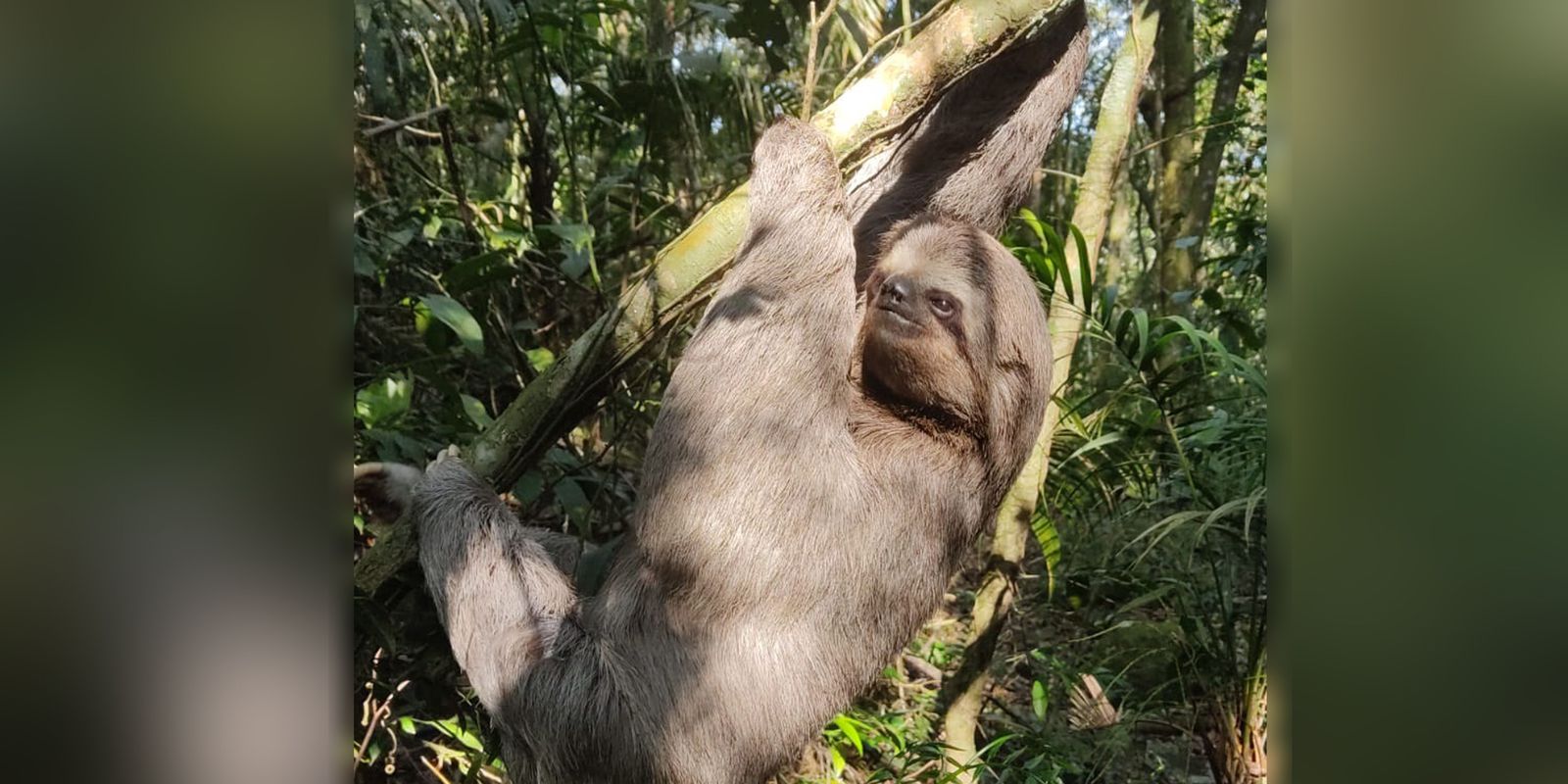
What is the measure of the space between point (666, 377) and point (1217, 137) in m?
4.20

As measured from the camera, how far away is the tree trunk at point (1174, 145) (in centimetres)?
661

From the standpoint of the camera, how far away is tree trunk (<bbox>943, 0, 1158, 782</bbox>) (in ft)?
14.3

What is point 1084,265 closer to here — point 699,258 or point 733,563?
point 699,258

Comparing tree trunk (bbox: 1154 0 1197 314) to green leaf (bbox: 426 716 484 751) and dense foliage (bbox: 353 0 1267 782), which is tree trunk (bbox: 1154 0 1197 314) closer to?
dense foliage (bbox: 353 0 1267 782)

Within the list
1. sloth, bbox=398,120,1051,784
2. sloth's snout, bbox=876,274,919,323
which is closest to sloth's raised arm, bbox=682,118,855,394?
sloth, bbox=398,120,1051,784

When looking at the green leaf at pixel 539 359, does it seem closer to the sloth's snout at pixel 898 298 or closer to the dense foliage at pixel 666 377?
the dense foliage at pixel 666 377

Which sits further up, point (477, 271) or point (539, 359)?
point (477, 271)

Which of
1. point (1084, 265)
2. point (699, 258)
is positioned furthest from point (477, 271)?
point (1084, 265)

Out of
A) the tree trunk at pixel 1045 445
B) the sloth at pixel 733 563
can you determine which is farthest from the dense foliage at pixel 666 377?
the sloth at pixel 733 563

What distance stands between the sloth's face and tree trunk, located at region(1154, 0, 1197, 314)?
390 centimetres

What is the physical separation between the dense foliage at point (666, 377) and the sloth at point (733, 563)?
0.42 meters

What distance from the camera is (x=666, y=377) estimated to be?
4.34m
